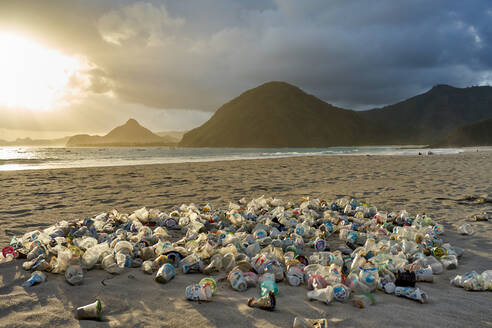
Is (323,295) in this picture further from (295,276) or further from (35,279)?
(35,279)

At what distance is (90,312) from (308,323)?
58.0 inches

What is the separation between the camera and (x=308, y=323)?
6.23 ft

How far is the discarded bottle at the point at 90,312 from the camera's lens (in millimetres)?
1990

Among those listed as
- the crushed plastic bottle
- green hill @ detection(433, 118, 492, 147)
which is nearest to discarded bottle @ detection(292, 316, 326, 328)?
the crushed plastic bottle

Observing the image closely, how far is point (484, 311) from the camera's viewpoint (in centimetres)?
216

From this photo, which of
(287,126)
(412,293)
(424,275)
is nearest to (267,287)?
(412,293)

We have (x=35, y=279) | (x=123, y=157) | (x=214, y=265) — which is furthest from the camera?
(x=123, y=157)

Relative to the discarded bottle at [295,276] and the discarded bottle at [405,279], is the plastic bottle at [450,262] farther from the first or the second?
the discarded bottle at [295,276]

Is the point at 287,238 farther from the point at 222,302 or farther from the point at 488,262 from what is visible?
the point at 488,262

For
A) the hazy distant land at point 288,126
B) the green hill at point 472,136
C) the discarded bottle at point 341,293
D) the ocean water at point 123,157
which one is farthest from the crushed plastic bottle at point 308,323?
the hazy distant land at point 288,126

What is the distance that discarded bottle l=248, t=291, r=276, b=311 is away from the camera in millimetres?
2129

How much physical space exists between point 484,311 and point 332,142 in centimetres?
14480

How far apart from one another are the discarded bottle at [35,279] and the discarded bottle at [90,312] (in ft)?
2.64

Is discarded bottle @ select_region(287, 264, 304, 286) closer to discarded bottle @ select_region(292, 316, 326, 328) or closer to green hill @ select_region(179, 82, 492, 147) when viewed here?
discarded bottle @ select_region(292, 316, 326, 328)
